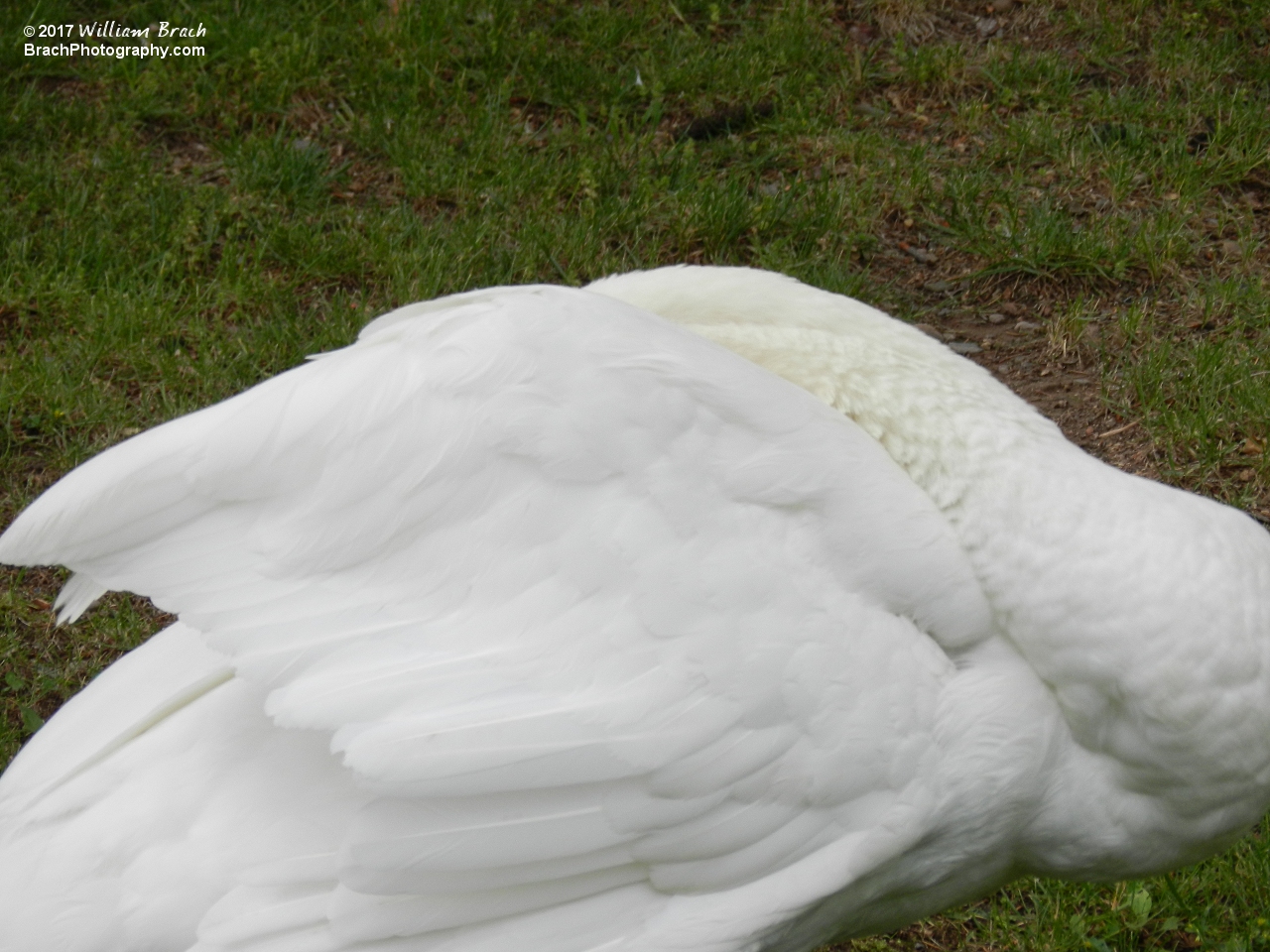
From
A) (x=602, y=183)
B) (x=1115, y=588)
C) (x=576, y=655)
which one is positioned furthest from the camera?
(x=602, y=183)

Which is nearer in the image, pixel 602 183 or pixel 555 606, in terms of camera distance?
pixel 555 606

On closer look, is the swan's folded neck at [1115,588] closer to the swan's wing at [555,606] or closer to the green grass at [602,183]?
the swan's wing at [555,606]

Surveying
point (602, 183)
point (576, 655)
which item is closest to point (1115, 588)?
point (576, 655)

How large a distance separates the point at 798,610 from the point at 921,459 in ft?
1.58

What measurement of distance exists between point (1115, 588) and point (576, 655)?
88 cm

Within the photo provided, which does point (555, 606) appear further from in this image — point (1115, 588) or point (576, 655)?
point (1115, 588)

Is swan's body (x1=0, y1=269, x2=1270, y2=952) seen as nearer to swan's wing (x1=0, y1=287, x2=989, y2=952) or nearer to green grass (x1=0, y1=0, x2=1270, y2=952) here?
swan's wing (x1=0, y1=287, x2=989, y2=952)

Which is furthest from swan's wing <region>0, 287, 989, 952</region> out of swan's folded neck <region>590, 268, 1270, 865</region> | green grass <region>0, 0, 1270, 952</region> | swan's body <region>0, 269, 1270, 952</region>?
green grass <region>0, 0, 1270, 952</region>

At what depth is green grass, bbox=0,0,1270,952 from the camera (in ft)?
15.4

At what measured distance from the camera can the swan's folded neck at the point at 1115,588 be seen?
2.39 metres

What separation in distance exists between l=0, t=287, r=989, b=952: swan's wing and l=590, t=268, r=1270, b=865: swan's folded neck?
24cm

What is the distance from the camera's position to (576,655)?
221cm

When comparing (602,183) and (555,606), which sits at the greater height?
(555,606)

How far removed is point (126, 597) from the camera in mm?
4082
